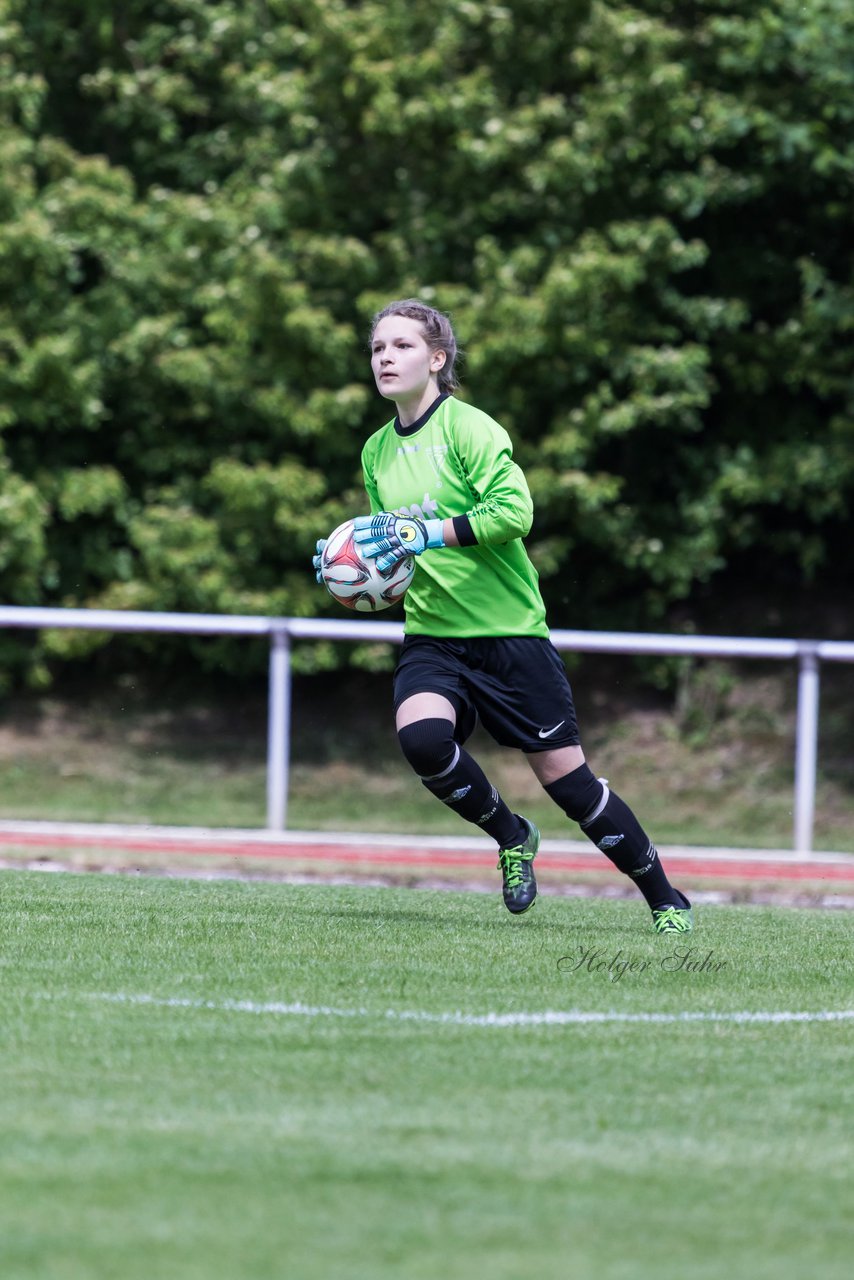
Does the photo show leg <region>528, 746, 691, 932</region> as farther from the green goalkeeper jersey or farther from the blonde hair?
the blonde hair

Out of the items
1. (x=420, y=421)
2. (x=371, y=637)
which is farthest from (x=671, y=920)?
(x=371, y=637)

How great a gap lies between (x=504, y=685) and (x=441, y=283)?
909 centimetres

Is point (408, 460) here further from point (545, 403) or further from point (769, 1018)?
point (545, 403)

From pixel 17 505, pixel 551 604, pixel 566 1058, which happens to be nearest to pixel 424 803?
pixel 551 604

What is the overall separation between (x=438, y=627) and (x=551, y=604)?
958 centimetres

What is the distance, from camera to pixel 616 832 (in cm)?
645

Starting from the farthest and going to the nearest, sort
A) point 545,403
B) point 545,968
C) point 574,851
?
point 545,403, point 574,851, point 545,968

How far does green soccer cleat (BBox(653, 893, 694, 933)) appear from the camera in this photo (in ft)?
21.4

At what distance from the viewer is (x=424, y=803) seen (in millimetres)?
13969

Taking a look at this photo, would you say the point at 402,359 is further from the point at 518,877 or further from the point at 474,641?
the point at 518,877

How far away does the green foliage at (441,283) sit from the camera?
14.5 metres

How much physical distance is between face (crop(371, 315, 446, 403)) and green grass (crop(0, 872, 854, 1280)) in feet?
6.02
